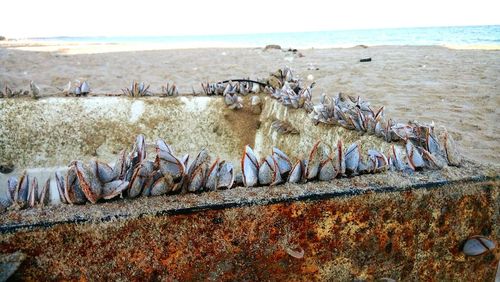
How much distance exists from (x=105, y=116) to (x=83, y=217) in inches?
90.3

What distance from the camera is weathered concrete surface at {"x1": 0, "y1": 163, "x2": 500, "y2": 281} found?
878 mm

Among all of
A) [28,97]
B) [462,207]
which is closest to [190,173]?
[462,207]

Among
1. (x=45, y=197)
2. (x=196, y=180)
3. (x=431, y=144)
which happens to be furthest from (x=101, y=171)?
(x=431, y=144)

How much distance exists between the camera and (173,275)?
972 millimetres

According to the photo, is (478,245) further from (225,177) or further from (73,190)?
(73,190)

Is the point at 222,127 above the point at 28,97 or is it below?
below

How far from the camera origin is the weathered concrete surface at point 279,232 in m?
0.88

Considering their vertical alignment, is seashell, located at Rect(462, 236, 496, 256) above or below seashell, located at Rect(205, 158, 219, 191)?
below

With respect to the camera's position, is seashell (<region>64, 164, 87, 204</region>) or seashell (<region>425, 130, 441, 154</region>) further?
seashell (<region>425, 130, 441, 154</region>)

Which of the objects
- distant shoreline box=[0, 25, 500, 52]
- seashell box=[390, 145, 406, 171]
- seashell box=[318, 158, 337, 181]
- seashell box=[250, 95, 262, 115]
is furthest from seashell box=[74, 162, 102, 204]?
distant shoreline box=[0, 25, 500, 52]

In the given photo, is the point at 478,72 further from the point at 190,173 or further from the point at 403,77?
the point at 190,173

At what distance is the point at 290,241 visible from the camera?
1.02 m

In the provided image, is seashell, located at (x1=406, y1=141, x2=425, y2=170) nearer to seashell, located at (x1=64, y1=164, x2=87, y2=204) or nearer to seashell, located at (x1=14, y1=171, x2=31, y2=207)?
seashell, located at (x1=64, y1=164, x2=87, y2=204)

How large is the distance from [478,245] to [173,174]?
3.19ft
